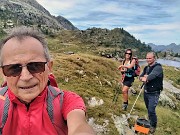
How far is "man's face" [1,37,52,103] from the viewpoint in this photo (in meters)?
3.40

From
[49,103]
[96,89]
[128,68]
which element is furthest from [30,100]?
[96,89]

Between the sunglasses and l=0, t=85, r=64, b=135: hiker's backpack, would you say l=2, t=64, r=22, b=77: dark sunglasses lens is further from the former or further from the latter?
l=0, t=85, r=64, b=135: hiker's backpack

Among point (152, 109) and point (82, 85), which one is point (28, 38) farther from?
point (82, 85)

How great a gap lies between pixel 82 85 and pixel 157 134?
4.86m

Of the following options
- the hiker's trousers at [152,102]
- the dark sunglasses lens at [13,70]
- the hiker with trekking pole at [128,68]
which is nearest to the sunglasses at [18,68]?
the dark sunglasses lens at [13,70]

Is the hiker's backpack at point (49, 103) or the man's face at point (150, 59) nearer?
the hiker's backpack at point (49, 103)

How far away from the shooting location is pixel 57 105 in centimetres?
348

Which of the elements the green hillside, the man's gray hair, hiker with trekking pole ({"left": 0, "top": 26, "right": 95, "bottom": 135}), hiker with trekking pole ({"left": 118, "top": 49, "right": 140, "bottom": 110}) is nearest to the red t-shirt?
hiker with trekking pole ({"left": 0, "top": 26, "right": 95, "bottom": 135})

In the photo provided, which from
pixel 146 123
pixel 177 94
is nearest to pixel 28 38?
pixel 146 123

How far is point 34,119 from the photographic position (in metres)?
3.37

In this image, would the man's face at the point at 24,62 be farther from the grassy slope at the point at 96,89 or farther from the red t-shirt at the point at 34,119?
the grassy slope at the point at 96,89

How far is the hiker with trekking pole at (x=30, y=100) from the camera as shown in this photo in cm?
338

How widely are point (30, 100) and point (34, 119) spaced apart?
24cm

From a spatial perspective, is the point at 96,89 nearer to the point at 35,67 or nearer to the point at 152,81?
the point at 152,81
